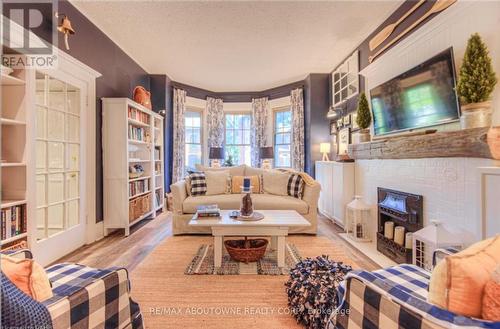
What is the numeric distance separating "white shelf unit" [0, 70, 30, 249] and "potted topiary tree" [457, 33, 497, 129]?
11.2 ft

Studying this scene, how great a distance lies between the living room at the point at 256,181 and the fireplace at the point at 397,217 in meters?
0.02

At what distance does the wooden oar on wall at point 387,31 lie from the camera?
2.41m

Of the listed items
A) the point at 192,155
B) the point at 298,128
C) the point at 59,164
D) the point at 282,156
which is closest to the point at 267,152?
the point at 282,156

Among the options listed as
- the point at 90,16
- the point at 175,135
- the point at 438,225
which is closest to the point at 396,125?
the point at 438,225

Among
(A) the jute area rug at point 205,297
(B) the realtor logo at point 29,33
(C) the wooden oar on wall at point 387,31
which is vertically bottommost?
(A) the jute area rug at point 205,297

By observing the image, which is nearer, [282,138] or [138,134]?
[138,134]

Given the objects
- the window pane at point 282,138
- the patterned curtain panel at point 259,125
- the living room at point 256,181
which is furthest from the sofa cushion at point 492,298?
the patterned curtain panel at point 259,125

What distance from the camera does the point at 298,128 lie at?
5199mm

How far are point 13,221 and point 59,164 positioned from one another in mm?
828

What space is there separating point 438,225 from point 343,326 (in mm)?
1280

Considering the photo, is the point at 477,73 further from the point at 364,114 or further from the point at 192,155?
the point at 192,155

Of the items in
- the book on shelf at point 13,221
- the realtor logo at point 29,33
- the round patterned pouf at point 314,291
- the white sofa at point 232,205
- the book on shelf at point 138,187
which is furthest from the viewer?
the book on shelf at point 138,187

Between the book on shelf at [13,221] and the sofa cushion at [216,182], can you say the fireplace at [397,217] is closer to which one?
the sofa cushion at [216,182]

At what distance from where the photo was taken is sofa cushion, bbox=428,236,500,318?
0.72 meters
